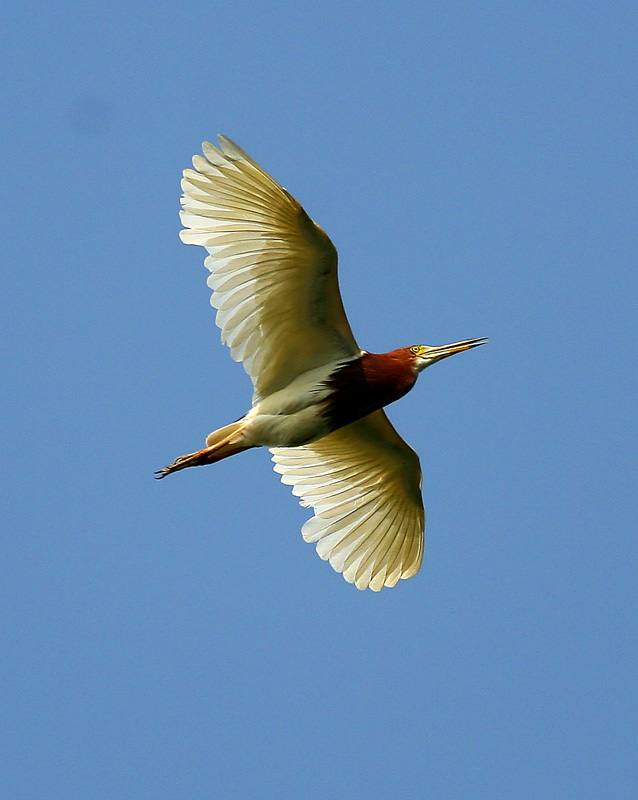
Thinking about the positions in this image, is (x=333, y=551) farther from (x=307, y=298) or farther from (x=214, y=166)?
(x=214, y=166)

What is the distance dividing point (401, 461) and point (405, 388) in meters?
1.21

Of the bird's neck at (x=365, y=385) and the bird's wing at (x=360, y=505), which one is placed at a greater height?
the bird's neck at (x=365, y=385)

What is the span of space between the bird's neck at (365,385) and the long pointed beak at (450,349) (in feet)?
1.01

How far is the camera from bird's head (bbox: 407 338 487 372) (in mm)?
10945

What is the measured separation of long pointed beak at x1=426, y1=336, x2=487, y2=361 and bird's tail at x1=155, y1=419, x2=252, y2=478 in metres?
1.73

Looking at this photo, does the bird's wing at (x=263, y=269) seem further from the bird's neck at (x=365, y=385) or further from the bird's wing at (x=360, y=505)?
the bird's wing at (x=360, y=505)

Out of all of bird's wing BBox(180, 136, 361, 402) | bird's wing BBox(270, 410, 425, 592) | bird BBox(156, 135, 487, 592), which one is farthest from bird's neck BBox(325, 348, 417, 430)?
bird's wing BBox(270, 410, 425, 592)

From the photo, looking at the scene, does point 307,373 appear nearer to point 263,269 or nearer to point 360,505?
point 263,269

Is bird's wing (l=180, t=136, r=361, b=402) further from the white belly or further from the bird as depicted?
the white belly

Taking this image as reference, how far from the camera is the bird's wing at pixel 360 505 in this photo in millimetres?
11914

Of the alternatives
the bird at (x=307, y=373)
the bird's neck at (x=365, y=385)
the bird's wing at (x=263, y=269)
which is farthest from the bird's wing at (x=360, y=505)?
the bird's wing at (x=263, y=269)

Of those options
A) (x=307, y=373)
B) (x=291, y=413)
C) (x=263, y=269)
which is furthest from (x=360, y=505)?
(x=263, y=269)

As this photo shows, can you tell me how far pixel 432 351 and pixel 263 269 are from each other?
182 centimetres

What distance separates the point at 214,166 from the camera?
9609 mm
